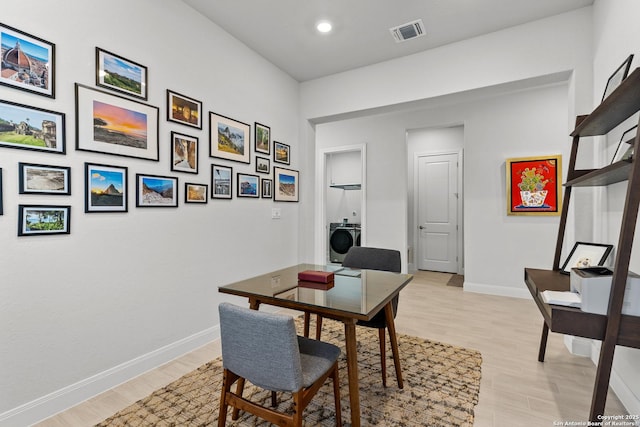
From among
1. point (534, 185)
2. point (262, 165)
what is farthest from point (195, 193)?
point (534, 185)

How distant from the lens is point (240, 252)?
3.01 m

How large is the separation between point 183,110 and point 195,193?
675 mm

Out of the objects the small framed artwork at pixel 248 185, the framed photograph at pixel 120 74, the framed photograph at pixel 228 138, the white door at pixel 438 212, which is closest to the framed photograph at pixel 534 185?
the white door at pixel 438 212

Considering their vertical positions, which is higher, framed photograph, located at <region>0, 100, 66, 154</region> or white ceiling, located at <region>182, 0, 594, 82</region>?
white ceiling, located at <region>182, 0, 594, 82</region>

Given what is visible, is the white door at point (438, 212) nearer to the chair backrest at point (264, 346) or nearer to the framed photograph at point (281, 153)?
the framed photograph at point (281, 153)

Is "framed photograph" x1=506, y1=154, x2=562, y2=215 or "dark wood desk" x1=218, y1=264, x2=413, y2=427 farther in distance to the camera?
"framed photograph" x1=506, y1=154, x2=562, y2=215

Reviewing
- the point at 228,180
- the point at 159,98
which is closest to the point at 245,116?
the point at 228,180

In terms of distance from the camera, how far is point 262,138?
10.7 feet

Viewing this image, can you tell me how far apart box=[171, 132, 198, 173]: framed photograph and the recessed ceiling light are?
1487mm

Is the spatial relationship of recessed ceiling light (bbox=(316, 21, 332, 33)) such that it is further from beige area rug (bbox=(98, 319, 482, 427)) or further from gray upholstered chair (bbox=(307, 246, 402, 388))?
beige area rug (bbox=(98, 319, 482, 427))

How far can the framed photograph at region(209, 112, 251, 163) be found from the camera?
8.88ft

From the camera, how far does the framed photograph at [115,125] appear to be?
1851 mm

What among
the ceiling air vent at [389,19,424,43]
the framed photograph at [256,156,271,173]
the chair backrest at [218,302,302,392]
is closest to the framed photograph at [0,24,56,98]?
the chair backrest at [218,302,302,392]

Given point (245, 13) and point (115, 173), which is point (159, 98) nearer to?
point (115, 173)
